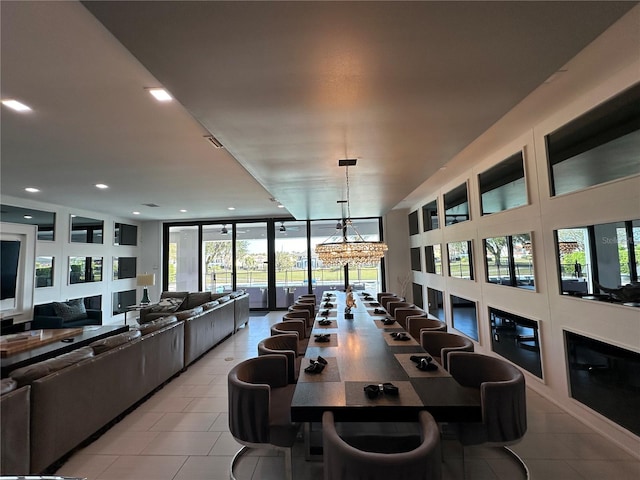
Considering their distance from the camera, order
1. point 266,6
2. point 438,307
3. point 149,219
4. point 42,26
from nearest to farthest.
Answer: point 266,6 < point 42,26 < point 438,307 < point 149,219

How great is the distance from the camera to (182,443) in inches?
112

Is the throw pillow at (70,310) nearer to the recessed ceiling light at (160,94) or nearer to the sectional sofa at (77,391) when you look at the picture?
the sectional sofa at (77,391)

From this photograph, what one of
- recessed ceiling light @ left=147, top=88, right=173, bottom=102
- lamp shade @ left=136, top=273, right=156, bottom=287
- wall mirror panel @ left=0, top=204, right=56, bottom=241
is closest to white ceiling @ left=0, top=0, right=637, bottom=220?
recessed ceiling light @ left=147, top=88, right=173, bottom=102

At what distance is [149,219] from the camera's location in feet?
33.3

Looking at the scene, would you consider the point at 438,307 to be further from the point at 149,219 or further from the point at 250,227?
the point at 149,219

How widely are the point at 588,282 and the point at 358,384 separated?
2.76 metres

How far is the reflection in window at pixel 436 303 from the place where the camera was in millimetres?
7379

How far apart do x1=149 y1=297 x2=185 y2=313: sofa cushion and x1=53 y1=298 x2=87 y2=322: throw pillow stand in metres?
1.53

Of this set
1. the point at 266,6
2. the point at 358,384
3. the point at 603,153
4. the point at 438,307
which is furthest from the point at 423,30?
the point at 438,307

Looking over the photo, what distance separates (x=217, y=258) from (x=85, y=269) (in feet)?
11.9

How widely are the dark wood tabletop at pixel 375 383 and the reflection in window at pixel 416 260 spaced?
5.78 meters

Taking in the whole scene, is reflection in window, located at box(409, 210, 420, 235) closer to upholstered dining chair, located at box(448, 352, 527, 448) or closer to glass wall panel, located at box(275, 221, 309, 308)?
glass wall panel, located at box(275, 221, 309, 308)

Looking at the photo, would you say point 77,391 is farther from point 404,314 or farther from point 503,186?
point 503,186

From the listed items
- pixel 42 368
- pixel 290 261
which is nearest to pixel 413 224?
pixel 290 261
